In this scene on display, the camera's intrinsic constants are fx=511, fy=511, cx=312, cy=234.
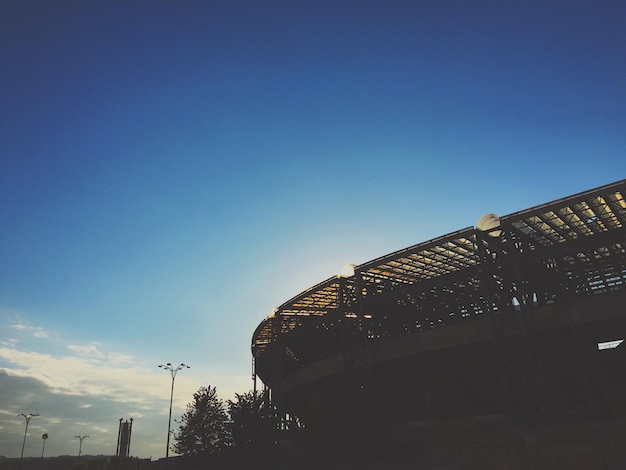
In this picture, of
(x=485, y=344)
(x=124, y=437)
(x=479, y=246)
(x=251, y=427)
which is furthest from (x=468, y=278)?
(x=124, y=437)

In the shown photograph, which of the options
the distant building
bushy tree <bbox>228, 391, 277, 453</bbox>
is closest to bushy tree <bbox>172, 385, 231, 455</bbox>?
bushy tree <bbox>228, 391, 277, 453</bbox>

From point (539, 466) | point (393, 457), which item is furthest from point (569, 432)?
point (393, 457)

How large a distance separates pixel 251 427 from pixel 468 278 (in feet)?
69.8

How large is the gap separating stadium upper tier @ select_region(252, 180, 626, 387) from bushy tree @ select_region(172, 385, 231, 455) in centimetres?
849

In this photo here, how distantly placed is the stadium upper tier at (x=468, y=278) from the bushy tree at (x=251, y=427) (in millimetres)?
8312

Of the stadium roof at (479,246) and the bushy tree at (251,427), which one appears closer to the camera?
the stadium roof at (479,246)

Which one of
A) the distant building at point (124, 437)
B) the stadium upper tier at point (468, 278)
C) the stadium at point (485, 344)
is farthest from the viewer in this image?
the distant building at point (124, 437)

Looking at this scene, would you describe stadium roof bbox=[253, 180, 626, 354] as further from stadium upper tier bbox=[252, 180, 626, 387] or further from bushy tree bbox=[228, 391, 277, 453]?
bushy tree bbox=[228, 391, 277, 453]

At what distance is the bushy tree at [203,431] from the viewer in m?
44.1

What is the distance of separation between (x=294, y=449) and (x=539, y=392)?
60.5 feet

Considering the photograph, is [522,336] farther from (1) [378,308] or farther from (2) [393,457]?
(1) [378,308]

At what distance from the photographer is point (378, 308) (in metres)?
45.8

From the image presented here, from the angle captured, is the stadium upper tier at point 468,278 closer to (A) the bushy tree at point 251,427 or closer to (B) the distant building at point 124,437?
(A) the bushy tree at point 251,427

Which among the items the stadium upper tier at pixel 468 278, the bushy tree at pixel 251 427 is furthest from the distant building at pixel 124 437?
the bushy tree at pixel 251 427
